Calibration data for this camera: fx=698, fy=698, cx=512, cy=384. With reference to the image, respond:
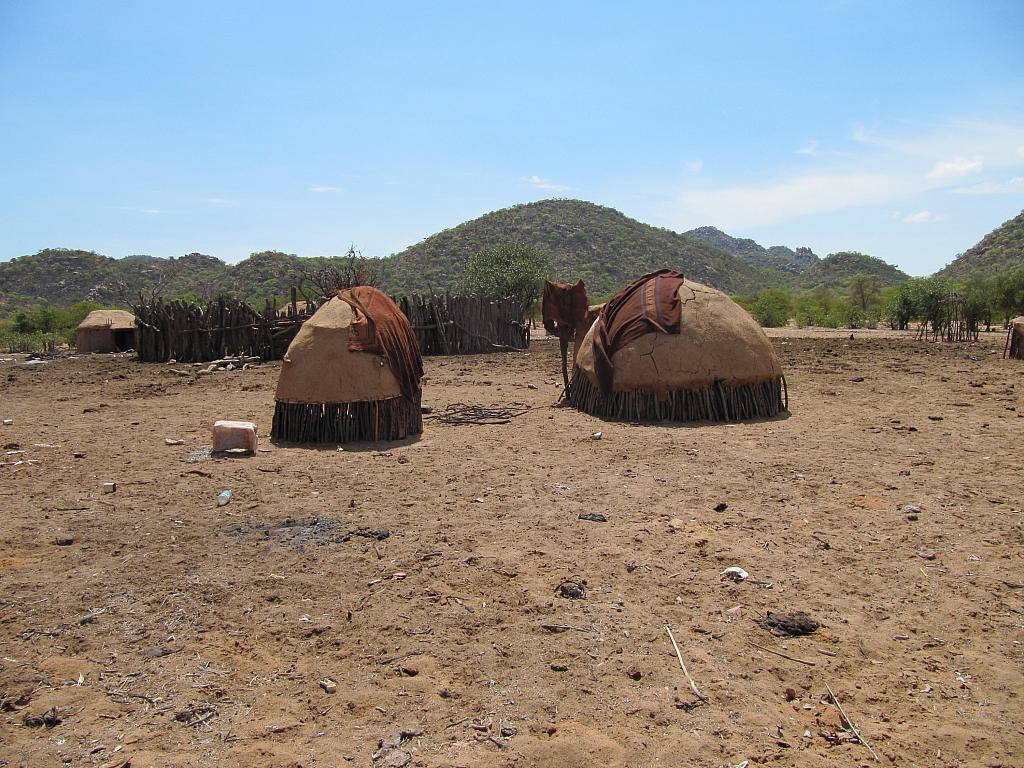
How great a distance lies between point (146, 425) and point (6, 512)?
3624 mm

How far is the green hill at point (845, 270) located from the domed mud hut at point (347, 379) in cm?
5223

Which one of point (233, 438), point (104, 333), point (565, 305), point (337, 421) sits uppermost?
point (565, 305)

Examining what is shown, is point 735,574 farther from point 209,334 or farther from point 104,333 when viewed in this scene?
point 104,333

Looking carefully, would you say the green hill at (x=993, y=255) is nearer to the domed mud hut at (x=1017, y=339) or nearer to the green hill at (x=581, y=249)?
the green hill at (x=581, y=249)

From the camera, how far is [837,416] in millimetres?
8328

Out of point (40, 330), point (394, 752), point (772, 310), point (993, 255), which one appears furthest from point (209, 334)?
point (993, 255)

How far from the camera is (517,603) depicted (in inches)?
147

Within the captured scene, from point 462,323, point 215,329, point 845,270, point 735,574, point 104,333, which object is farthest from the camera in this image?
point 845,270

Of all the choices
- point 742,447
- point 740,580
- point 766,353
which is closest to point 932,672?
point 740,580

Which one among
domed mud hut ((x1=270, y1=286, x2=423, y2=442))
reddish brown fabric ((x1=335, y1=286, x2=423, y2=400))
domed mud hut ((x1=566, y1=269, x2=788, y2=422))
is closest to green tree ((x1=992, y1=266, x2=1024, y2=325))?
domed mud hut ((x1=566, y1=269, x2=788, y2=422))

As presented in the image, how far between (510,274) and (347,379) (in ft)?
68.7

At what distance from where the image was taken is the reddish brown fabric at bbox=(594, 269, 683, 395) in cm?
835

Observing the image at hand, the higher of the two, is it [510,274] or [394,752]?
[510,274]

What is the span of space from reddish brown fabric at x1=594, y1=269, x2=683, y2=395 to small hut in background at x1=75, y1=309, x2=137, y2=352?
16.5 m
